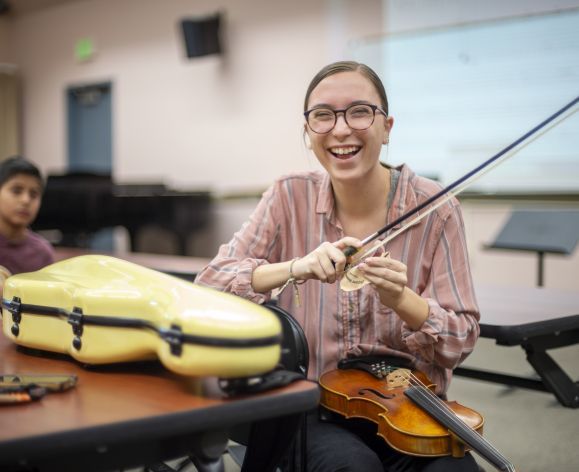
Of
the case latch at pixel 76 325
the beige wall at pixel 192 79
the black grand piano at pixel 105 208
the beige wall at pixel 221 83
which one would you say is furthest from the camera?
the beige wall at pixel 192 79

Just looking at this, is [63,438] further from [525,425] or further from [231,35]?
[231,35]

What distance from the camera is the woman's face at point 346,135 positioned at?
54.9 inches

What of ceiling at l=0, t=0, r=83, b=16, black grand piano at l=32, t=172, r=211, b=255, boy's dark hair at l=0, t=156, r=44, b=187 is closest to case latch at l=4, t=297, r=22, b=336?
boy's dark hair at l=0, t=156, r=44, b=187

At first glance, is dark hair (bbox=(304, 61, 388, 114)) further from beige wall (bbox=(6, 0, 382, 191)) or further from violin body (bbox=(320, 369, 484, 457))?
beige wall (bbox=(6, 0, 382, 191))

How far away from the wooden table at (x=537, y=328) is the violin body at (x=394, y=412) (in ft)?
1.01

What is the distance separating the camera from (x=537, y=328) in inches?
62.0

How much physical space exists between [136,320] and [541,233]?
3.14 m

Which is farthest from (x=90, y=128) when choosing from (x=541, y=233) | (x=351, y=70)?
(x=351, y=70)

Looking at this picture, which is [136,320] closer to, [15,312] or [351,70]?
[15,312]

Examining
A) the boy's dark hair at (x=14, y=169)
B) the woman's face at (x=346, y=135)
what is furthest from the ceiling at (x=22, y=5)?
the woman's face at (x=346, y=135)

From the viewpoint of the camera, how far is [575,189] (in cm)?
429

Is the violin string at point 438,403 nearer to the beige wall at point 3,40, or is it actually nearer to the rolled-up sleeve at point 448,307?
the rolled-up sleeve at point 448,307

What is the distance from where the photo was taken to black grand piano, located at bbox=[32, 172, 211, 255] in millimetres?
5492

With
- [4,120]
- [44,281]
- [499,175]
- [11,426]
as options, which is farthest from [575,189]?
[4,120]
